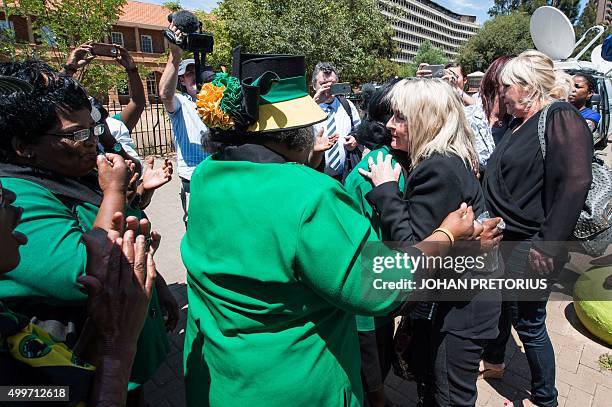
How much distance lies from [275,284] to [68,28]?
962cm

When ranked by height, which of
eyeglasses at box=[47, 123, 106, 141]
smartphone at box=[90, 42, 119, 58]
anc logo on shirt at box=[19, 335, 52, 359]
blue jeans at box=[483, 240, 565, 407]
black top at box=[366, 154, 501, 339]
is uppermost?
smartphone at box=[90, 42, 119, 58]

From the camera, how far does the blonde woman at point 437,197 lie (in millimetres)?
1745

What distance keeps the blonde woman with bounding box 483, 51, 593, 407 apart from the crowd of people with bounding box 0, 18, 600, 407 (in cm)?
1

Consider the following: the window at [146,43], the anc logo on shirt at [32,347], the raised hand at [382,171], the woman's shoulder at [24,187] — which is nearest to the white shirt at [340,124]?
the raised hand at [382,171]

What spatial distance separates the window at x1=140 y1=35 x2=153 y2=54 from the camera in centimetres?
3847

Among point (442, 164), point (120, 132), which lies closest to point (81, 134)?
point (442, 164)

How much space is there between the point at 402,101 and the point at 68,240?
1.52 meters

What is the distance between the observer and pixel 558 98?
8.02 ft

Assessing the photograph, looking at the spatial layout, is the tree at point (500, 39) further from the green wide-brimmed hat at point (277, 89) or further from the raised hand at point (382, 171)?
the green wide-brimmed hat at point (277, 89)

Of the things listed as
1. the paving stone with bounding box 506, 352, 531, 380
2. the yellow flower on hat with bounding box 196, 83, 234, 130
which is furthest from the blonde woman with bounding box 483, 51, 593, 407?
the yellow flower on hat with bounding box 196, 83, 234, 130

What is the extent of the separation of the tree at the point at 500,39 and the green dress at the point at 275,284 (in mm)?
40902

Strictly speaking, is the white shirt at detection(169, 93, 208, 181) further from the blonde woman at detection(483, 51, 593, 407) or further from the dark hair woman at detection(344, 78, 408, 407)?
the blonde woman at detection(483, 51, 593, 407)

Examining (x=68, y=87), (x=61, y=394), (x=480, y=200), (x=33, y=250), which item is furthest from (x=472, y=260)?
(x=68, y=87)

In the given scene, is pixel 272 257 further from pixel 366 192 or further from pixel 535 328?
pixel 535 328
